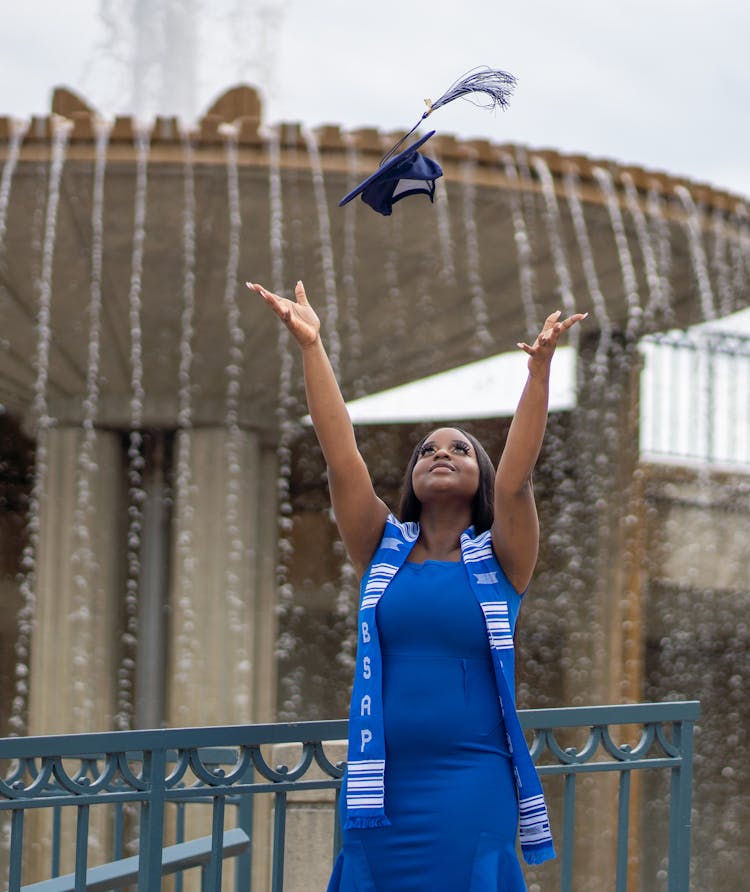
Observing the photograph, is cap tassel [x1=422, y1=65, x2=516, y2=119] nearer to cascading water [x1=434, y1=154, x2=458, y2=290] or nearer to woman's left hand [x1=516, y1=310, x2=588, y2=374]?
woman's left hand [x1=516, y1=310, x2=588, y2=374]

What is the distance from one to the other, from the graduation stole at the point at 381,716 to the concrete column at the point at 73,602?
7621 mm

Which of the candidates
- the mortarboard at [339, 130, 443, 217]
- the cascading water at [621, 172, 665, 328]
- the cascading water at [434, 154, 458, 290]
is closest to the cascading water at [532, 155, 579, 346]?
the cascading water at [621, 172, 665, 328]

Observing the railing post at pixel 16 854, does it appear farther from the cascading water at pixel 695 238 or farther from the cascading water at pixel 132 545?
the cascading water at pixel 132 545

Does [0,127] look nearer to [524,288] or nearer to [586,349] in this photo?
[524,288]

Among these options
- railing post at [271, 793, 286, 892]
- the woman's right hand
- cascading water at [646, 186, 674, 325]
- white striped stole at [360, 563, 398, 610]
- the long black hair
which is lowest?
railing post at [271, 793, 286, 892]

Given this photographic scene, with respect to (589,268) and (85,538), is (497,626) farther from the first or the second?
(85,538)

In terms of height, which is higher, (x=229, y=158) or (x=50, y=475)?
(x=229, y=158)

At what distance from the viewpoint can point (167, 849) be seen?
4.16 m

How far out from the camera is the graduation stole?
2.64 metres

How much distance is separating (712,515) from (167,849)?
8869mm

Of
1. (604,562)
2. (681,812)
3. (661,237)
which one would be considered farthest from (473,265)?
(681,812)

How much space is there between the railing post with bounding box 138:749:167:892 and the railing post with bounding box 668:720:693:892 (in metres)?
1.26

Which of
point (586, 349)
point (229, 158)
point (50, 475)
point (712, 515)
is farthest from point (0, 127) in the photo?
point (712, 515)

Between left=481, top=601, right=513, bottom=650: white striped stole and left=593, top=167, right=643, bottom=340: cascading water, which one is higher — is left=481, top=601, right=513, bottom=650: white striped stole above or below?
below
